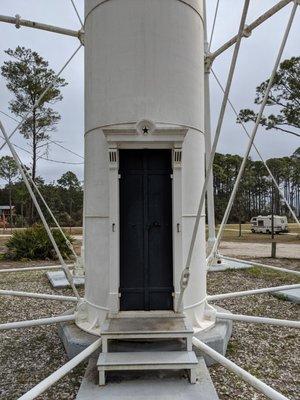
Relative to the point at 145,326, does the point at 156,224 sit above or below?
above

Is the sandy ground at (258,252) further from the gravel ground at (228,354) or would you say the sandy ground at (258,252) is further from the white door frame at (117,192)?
the white door frame at (117,192)

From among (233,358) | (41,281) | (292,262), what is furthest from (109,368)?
(292,262)

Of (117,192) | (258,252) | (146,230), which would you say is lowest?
(258,252)

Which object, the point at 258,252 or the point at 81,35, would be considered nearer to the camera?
the point at 81,35

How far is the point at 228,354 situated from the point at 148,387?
1417mm

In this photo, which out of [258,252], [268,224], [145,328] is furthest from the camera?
[268,224]

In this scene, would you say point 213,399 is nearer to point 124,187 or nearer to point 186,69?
point 124,187

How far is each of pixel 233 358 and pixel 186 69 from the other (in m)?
3.48

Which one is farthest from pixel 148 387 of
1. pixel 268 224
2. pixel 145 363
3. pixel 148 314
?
pixel 268 224

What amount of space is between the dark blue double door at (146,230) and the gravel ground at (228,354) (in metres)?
1.00

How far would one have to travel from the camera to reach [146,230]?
4348mm

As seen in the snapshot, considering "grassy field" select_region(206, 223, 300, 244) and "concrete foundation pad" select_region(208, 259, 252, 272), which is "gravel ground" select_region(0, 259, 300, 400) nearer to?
"concrete foundation pad" select_region(208, 259, 252, 272)

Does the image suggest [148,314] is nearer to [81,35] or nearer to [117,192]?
[117,192]

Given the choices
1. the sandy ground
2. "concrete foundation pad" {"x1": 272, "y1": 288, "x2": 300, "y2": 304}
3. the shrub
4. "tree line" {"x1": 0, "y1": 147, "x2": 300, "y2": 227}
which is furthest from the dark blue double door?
"tree line" {"x1": 0, "y1": 147, "x2": 300, "y2": 227}
